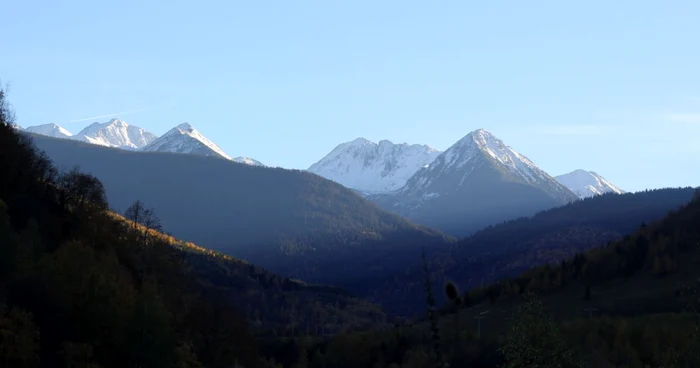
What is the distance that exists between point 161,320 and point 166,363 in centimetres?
345

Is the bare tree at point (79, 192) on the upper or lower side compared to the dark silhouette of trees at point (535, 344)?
upper

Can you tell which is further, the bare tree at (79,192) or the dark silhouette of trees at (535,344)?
the bare tree at (79,192)

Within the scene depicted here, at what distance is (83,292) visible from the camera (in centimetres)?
7338

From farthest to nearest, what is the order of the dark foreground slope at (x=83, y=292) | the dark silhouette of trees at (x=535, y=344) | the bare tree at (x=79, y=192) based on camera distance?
the bare tree at (x=79, y=192), the dark foreground slope at (x=83, y=292), the dark silhouette of trees at (x=535, y=344)

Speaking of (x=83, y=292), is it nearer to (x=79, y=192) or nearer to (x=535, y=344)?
(x=79, y=192)

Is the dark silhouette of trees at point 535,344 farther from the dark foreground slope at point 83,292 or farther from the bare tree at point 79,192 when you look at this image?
the bare tree at point 79,192

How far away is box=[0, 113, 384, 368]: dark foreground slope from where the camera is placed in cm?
6850

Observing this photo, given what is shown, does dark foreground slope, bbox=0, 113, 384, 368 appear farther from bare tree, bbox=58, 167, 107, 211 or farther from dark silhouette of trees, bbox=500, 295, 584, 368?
dark silhouette of trees, bbox=500, 295, 584, 368

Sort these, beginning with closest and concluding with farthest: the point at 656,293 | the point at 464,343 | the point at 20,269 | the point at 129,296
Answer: the point at 20,269
the point at 129,296
the point at 464,343
the point at 656,293

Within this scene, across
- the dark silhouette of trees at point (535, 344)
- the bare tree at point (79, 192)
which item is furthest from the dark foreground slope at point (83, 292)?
the dark silhouette of trees at point (535, 344)

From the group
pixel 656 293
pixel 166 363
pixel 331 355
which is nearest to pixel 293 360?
pixel 331 355

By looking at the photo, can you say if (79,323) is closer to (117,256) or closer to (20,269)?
(20,269)

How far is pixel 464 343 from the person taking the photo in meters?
150

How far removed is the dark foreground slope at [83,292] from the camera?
6850cm
